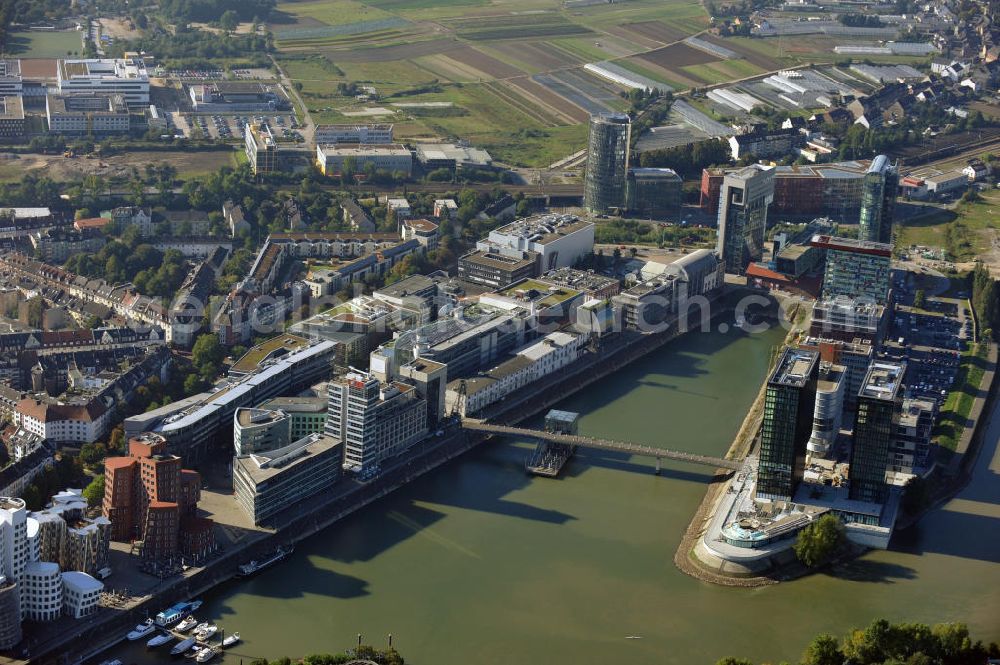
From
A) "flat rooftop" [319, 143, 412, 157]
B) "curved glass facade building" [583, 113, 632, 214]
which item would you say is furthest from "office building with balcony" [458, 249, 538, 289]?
"flat rooftop" [319, 143, 412, 157]

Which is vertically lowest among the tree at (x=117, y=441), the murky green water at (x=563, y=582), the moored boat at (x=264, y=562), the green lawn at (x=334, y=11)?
the murky green water at (x=563, y=582)

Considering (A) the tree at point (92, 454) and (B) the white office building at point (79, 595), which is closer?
(B) the white office building at point (79, 595)

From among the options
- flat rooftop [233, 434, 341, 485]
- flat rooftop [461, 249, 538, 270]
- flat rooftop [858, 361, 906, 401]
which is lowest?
flat rooftop [233, 434, 341, 485]

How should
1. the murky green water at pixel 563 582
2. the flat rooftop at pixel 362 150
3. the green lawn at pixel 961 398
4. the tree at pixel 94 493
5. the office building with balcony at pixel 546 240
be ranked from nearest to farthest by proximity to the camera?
the murky green water at pixel 563 582, the tree at pixel 94 493, the green lawn at pixel 961 398, the office building with balcony at pixel 546 240, the flat rooftop at pixel 362 150

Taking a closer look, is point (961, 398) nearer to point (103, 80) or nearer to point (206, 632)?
point (206, 632)

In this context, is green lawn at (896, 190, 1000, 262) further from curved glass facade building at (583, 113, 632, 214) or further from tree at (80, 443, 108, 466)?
tree at (80, 443, 108, 466)

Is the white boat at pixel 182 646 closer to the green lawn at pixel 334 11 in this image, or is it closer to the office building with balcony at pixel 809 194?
the office building with balcony at pixel 809 194

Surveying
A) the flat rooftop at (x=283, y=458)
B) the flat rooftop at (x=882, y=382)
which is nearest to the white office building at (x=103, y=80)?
the flat rooftop at (x=283, y=458)

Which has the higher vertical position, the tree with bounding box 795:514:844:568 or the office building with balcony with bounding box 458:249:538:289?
the office building with balcony with bounding box 458:249:538:289
